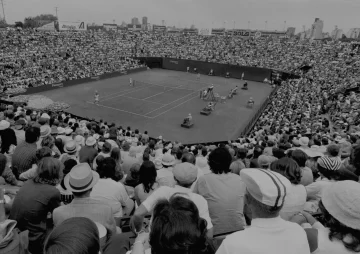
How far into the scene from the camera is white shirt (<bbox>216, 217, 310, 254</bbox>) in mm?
2199

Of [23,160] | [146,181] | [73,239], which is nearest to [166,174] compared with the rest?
[146,181]

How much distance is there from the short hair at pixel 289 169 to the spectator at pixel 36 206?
3.68 metres

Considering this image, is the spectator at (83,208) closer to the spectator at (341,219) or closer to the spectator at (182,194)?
the spectator at (182,194)

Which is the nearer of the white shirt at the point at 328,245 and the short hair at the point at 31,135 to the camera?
the white shirt at the point at 328,245

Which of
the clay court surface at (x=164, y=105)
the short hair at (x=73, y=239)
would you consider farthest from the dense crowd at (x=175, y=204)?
the clay court surface at (x=164, y=105)

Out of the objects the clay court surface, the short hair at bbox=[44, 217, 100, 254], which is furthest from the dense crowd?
the clay court surface

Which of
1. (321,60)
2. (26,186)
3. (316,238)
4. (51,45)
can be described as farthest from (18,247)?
(321,60)

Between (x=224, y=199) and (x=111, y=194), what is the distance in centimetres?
201

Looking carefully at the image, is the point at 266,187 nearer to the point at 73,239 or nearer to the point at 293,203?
the point at 73,239

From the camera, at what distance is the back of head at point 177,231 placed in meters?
2.01

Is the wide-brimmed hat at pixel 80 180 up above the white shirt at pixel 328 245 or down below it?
below

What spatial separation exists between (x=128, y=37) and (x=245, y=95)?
128ft

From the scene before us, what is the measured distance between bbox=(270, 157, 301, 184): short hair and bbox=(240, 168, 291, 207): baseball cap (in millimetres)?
1940

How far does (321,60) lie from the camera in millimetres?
46750
